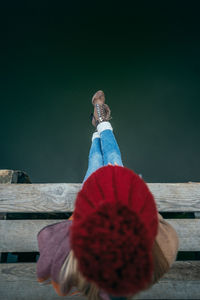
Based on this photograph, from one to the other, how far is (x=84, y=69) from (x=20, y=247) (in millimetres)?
3444

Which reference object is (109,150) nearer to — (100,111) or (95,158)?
(95,158)

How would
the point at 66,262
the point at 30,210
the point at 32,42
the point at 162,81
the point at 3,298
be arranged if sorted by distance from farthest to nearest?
1. the point at 162,81
2. the point at 32,42
3. the point at 30,210
4. the point at 3,298
5. the point at 66,262

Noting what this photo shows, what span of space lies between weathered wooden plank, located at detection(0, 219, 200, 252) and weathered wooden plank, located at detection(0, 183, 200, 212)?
5 cm

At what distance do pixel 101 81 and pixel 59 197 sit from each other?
3.30 meters

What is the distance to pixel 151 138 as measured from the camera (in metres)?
3.61

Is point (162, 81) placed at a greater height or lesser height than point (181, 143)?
greater

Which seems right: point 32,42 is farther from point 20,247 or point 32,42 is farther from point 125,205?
point 125,205

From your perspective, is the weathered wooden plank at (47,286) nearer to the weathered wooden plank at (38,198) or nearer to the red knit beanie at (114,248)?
the weathered wooden plank at (38,198)

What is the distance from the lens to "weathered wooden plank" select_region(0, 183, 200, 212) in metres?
0.69

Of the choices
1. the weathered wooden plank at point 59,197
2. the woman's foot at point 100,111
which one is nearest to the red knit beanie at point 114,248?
the weathered wooden plank at point 59,197

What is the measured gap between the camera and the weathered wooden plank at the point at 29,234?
633 millimetres

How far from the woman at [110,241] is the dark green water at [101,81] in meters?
3.20

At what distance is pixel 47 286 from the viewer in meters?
0.58

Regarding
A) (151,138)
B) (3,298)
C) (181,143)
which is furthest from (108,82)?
(3,298)
